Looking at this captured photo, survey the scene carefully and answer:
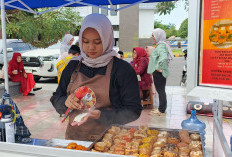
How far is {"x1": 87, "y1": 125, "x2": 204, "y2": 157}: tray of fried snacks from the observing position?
59.6 inches

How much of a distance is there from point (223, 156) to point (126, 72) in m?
0.82

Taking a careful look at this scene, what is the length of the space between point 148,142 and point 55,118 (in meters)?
3.92

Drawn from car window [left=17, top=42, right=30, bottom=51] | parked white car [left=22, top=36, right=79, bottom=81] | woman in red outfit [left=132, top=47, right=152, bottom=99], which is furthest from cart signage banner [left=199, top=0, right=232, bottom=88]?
car window [left=17, top=42, right=30, bottom=51]

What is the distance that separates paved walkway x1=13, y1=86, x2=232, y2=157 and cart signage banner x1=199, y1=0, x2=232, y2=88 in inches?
94.5

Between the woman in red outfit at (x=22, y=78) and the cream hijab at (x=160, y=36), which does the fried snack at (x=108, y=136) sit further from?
the woman in red outfit at (x=22, y=78)

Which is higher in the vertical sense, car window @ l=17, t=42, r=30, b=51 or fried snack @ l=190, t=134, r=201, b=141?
car window @ l=17, t=42, r=30, b=51

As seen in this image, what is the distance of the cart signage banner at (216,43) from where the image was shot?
1.09 metres

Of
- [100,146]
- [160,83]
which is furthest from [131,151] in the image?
[160,83]

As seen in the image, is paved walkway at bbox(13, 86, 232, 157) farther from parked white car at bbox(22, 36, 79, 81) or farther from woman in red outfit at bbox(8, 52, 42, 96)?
parked white car at bbox(22, 36, 79, 81)

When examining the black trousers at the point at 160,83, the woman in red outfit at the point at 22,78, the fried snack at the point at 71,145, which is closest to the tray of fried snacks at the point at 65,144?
the fried snack at the point at 71,145

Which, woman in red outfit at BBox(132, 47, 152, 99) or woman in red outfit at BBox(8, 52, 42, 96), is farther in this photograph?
woman in red outfit at BBox(8, 52, 42, 96)

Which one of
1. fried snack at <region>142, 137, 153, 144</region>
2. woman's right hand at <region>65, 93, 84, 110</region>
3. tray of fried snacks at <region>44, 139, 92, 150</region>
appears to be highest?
woman's right hand at <region>65, 93, 84, 110</region>

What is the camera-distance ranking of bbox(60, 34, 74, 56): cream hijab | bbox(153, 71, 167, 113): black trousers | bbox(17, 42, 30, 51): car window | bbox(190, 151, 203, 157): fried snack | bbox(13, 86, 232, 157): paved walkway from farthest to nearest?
bbox(17, 42, 30, 51): car window < bbox(60, 34, 74, 56): cream hijab < bbox(153, 71, 167, 113): black trousers < bbox(13, 86, 232, 157): paved walkway < bbox(190, 151, 203, 157): fried snack

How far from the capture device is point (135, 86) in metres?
1.81
